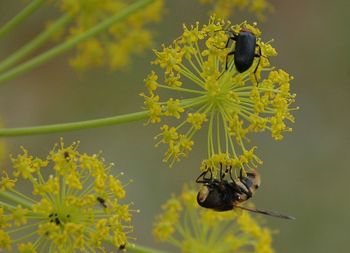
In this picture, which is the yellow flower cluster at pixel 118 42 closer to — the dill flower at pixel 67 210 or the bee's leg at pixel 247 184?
the bee's leg at pixel 247 184

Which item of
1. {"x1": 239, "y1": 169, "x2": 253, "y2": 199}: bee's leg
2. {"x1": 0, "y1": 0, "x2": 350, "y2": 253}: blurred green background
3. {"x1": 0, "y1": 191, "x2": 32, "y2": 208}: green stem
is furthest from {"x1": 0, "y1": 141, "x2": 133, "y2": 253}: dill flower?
{"x1": 0, "y1": 0, "x2": 350, "y2": 253}: blurred green background

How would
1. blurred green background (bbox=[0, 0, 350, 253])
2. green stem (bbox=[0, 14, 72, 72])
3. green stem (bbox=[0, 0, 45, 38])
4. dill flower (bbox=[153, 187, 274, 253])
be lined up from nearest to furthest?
green stem (bbox=[0, 0, 45, 38]), green stem (bbox=[0, 14, 72, 72]), dill flower (bbox=[153, 187, 274, 253]), blurred green background (bbox=[0, 0, 350, 253])

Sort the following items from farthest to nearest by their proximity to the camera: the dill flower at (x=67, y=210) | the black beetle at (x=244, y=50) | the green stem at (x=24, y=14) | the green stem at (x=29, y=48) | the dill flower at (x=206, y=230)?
the dill flower at (x=206, y=230), the green stem at (x=29, y=48), the green stem at (x=24, y=14), the black beetle at (x=244, y=50), the dill flower at (x=67, y=210)

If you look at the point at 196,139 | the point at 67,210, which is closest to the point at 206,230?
the point at 67,210

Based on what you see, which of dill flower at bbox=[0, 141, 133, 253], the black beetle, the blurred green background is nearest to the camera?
dill flower at bbox=[0, 141, 133, 253]

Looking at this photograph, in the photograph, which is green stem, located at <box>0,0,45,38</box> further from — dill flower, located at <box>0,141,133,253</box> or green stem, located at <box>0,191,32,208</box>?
→ green stem, located at <box>0,191,32,208</box>

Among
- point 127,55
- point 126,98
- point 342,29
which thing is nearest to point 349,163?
point 342,29

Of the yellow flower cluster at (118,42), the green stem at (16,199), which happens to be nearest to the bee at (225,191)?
the green stem at (16,199)
